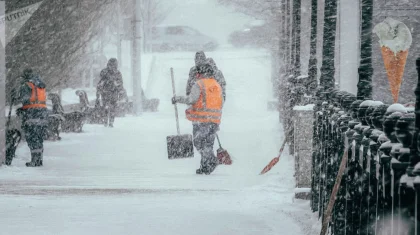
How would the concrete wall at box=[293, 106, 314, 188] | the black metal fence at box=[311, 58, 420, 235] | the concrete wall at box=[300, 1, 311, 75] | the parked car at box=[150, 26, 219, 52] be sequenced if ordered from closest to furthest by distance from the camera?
1. the black metal fence at box=[311, 58, 420, 235]
2. the concrete wall at box=[293, 106, 314, 188]
3. the concrete wall at box=[300, 1, 311, 75]
4. the parked car at box=[150, 26, 219, 52]

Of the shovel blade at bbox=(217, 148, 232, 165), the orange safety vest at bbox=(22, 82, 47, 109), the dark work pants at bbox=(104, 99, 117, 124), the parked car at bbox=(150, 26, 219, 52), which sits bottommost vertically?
the shovel blade at bbox=(217, 148, 232, 165)

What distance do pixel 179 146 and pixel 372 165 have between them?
424 inches

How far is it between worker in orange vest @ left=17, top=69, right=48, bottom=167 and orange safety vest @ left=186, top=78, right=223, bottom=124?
2.49 metres

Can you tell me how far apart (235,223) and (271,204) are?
128 cm

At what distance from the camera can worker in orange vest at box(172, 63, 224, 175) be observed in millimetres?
12914

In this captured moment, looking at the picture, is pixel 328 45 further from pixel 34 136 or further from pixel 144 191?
pixel 34 136

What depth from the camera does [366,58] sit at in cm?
595

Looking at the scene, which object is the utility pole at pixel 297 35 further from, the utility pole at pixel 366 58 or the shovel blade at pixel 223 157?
the utility pole at pixel 366 58

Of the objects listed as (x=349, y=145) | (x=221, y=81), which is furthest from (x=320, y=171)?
(x=221, y=81)

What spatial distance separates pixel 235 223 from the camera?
8008mm

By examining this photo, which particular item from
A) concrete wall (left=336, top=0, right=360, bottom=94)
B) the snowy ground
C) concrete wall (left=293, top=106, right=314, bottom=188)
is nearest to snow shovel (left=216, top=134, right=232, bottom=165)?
the snowy ground

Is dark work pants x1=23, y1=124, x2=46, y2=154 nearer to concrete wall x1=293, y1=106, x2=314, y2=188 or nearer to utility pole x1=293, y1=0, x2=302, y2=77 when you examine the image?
utility pole x1=293, y1=0, x2=302, y2=77

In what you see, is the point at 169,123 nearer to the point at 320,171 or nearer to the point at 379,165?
the point at 320,171

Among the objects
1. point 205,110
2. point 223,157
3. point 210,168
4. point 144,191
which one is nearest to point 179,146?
point 223,157
